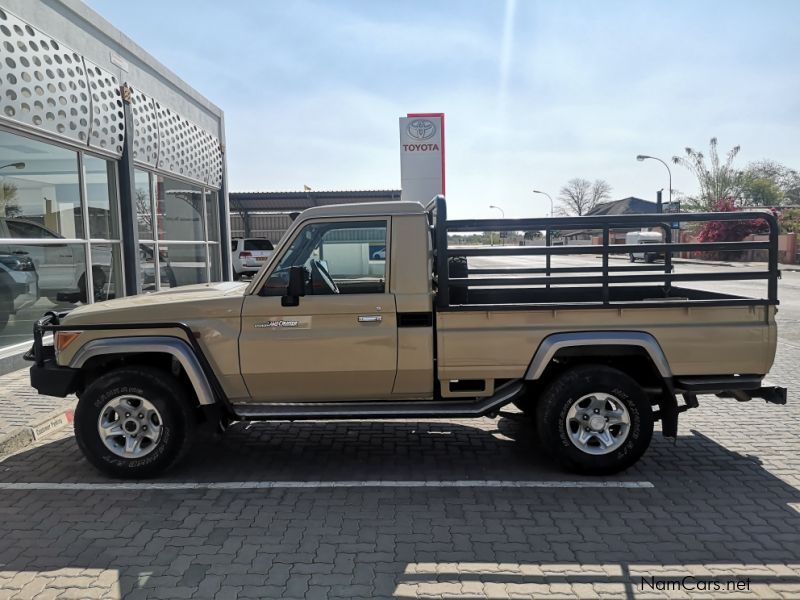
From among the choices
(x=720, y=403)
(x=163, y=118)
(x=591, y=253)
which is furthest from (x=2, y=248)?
(x=720, y=403)

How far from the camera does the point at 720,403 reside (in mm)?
6789

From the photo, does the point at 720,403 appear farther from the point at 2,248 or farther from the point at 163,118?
the point at 163,118

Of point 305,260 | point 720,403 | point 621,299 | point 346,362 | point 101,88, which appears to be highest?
point 101,88

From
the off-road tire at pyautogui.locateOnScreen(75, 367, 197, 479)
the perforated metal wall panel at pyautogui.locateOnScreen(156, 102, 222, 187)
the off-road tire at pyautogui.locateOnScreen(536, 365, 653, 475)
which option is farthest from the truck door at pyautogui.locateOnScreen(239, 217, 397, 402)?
the perforated metal wall panel at pyautogui.locateOnScreen(156, 102, 222, 187)

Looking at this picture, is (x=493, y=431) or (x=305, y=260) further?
(x=493, y=431)

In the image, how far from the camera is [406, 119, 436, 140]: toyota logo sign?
1339 cm

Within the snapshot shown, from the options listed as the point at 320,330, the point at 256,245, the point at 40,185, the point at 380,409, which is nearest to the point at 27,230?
the point at 40,185

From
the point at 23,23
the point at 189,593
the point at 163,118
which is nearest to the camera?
the point at 189,593

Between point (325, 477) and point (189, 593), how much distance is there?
65.0 inches

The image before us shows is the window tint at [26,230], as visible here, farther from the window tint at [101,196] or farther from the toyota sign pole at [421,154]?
the toyota sign pole at [421,154]

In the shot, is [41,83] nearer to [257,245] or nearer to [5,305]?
[5,305]

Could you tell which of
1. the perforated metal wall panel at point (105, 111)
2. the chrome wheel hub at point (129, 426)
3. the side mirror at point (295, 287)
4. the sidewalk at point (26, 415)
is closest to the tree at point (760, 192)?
the perforated metal wall panel at point (105, 111)

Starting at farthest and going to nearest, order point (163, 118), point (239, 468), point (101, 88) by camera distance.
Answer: point (163, 118)
point (101, 88)
point (239, 468)

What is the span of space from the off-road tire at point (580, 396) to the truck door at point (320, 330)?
1.22m
